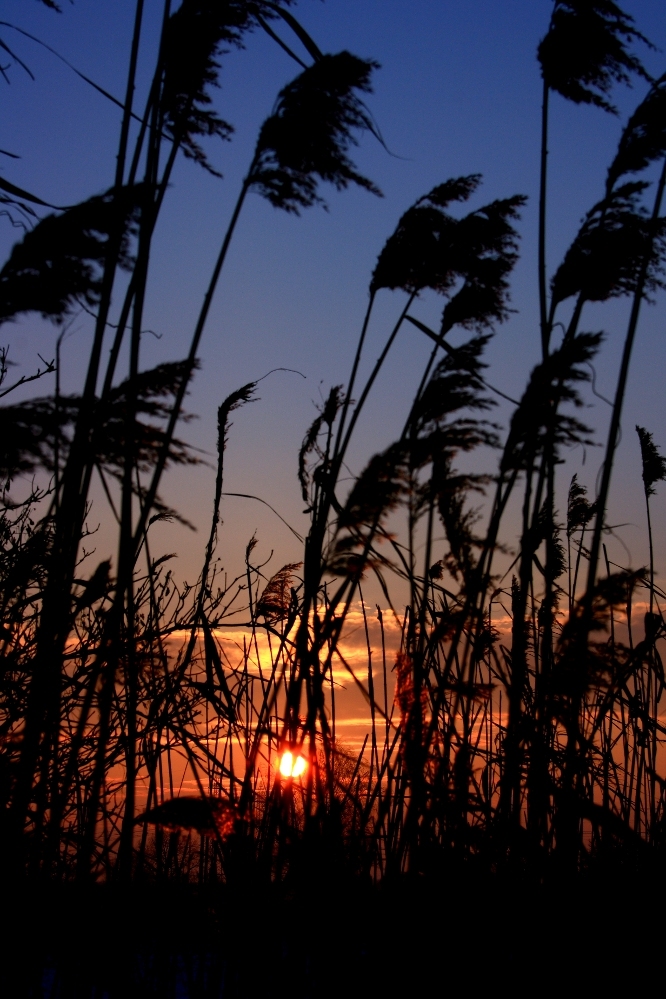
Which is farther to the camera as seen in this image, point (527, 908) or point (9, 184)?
point (527, 908)

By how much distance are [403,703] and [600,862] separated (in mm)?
885

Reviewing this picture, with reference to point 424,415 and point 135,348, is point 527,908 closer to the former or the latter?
point 424,415

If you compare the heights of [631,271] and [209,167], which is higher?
[209,167]

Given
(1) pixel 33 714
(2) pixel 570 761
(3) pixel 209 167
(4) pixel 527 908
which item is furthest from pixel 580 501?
(1) pixel 33 714

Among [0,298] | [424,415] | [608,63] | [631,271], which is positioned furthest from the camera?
[608,63]

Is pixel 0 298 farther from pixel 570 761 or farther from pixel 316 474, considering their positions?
pixel 570 761

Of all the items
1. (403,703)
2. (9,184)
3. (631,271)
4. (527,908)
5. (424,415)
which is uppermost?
(631,271)

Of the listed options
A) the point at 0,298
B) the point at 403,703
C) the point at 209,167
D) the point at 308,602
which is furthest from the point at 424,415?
the point at 0,298

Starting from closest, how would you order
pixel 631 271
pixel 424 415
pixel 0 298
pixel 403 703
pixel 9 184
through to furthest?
pixel 9 184, pixel 0 298, pixel 403 703, pixel 424 415, pixel 631 271

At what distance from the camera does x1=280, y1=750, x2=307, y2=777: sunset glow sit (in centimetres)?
227

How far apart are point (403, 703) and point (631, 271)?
157 centimetres

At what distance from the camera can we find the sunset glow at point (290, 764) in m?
2.27

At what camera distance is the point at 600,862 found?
2521mm

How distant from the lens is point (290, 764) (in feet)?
7.50
